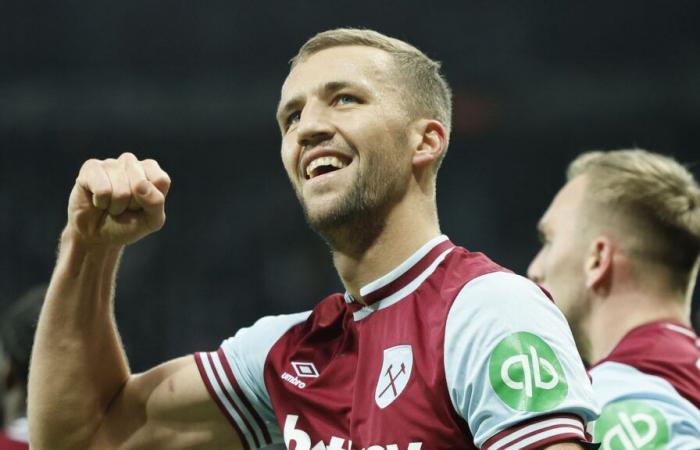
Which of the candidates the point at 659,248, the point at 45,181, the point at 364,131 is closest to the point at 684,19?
the point at 45,181

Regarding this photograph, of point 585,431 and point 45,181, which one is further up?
point 45,181

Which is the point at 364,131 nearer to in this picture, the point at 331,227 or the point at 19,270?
the point at 331,227

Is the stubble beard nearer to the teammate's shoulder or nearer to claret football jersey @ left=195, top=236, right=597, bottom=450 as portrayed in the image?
claret football jersey @ left=195, top=236, right=597, bottom=450

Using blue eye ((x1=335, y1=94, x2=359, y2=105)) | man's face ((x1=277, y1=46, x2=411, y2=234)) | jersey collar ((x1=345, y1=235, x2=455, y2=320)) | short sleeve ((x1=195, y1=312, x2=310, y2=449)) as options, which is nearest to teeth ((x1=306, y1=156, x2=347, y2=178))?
man's face ((x1=277, y1=46, x2=411, y2=234))

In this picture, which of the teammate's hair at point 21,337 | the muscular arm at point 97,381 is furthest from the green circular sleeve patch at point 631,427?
the teammate's hair at point 21,337

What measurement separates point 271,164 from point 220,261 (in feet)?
4.33

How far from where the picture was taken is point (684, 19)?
1190 cm

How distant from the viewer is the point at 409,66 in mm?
2344

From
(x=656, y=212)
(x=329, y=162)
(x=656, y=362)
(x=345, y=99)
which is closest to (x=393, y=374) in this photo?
(x=329, y=162)

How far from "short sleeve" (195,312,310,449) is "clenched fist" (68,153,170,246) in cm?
36

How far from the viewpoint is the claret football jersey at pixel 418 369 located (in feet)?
5.72

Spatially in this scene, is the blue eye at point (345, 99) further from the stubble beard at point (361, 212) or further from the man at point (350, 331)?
the stubble beard at point (361, 212)

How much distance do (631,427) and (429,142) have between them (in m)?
0.78

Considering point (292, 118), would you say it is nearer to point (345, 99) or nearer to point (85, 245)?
point (345, 99)
